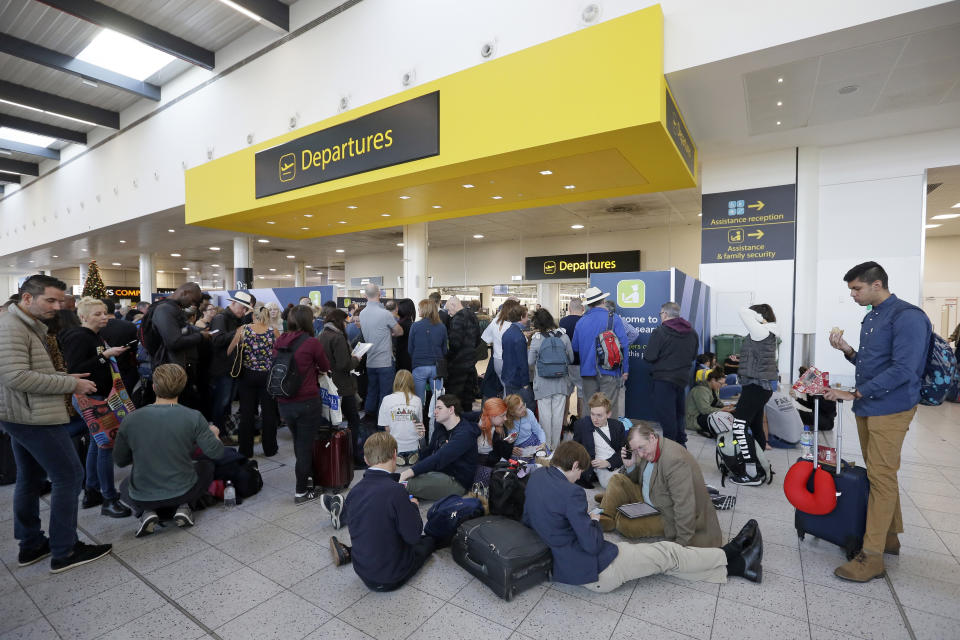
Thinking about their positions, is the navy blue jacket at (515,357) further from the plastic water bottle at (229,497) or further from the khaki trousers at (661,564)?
the plastic water bottle at (229,497)

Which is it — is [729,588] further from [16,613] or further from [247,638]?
[16,613]

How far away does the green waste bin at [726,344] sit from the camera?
7.20 m

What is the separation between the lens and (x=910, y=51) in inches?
171

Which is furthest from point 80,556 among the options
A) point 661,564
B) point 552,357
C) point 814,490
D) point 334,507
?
point 814,490

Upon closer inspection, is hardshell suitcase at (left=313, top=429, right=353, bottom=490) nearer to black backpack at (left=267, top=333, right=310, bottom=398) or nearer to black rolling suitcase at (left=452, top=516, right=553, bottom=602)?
black backpack at (left=267, top=333, right=310, bottom=398)

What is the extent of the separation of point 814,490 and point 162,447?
396 centimetres

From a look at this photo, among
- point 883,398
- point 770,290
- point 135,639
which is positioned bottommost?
point 135,639

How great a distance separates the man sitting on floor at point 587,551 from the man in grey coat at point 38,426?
8.47 ft

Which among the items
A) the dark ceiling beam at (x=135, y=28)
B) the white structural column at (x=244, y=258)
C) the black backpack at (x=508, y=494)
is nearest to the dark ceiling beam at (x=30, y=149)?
the white structural column at (x=244, y=258)

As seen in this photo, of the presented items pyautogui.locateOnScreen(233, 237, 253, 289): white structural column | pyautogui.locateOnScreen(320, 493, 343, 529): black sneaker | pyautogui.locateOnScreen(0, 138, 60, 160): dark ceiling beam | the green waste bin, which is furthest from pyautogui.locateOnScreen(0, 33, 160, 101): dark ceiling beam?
the green waste bin

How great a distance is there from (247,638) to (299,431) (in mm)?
1709

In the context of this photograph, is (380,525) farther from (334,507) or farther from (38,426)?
(38,426)

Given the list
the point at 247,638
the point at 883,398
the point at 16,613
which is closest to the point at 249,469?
the point at 16,613

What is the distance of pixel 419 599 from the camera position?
2.39 m
